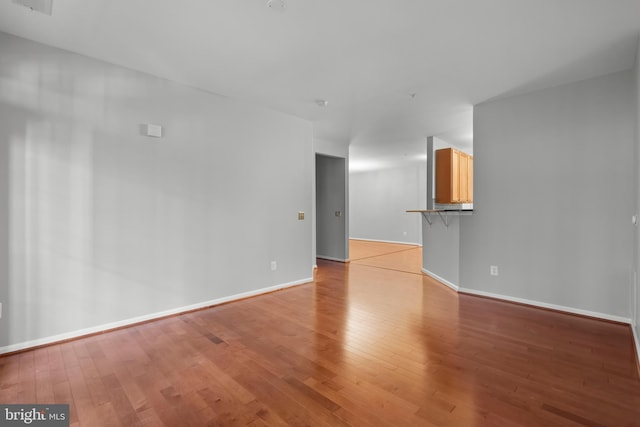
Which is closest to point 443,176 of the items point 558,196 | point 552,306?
point 558,196

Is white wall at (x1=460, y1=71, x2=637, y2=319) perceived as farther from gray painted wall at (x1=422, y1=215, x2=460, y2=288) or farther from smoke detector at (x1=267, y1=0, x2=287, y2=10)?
smoke detector at (x1=267, y1=0, x2=287, y2=10)

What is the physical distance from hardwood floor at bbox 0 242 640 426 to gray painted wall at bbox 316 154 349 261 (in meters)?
3.38

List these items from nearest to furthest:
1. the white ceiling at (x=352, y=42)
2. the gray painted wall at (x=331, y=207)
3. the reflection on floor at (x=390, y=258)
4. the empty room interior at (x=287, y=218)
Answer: the empty room interior at (x=287, y=218) < the white ceiling at (x=352, y=42) < the reflection on floor at (x=390, y=258) < the gray painted wall at (x=331, y=207)

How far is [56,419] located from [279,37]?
115 inches

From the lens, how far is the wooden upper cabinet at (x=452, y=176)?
4.98 m

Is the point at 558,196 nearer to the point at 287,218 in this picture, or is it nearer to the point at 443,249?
the point at 443,249

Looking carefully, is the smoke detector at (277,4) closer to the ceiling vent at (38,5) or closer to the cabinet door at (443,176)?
the ceiling vent at (38,5)

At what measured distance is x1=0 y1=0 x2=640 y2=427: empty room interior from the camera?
78.3 inches

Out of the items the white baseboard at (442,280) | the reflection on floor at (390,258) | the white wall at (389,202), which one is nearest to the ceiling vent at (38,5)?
the white baseboard at (442,280)

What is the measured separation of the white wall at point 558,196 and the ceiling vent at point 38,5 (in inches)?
174

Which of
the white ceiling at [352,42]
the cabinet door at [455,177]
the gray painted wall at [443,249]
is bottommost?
the gray painted wall at [443,249]

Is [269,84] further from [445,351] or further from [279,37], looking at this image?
[445,351]

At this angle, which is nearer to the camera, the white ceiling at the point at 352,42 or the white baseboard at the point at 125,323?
the white ceiling at the point at 352,42

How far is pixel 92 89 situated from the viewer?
2861mm
